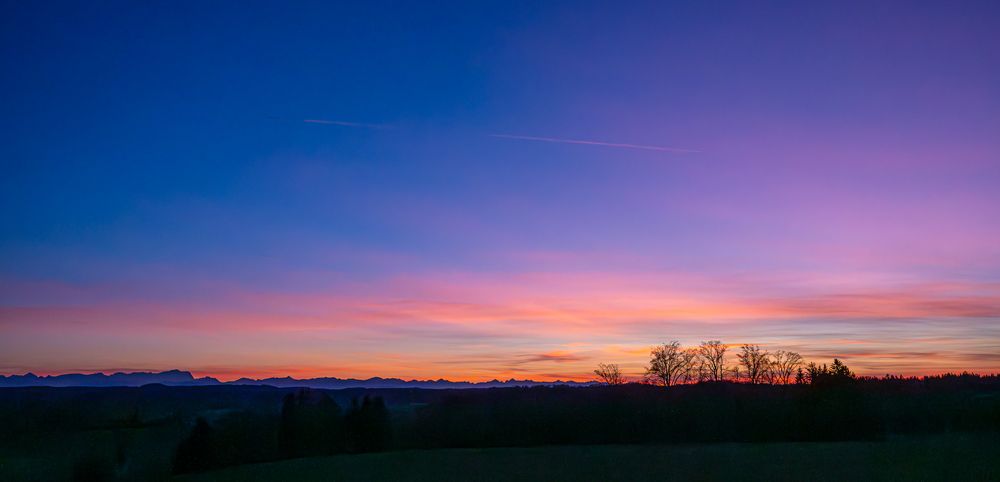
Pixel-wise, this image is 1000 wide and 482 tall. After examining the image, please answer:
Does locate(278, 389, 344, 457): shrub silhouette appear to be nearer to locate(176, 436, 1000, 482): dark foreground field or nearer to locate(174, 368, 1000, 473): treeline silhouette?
locate(174, 368, 1000, 473): treeline silhouette

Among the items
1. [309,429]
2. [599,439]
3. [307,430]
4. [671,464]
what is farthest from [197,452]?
[671,464]

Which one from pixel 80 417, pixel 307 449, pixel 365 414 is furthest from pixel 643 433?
pixel 80 417

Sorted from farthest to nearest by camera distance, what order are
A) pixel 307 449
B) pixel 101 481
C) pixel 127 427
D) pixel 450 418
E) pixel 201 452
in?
pixel 127 427, pixel 450 418, pixel 307 449, pixel 201 452, pixel 101 481

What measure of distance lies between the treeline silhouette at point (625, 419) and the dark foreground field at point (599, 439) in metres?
0.12

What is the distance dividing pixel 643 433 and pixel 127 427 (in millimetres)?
71862

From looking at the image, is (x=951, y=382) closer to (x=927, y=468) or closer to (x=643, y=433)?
(x=643, y=433)

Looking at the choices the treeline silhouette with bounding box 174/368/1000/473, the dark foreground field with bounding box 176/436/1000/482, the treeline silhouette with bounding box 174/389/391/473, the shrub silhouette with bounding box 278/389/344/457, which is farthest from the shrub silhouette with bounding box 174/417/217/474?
the shrub silhouette with bounding box 278/389/344/457

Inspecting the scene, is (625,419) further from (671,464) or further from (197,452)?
(197,452)

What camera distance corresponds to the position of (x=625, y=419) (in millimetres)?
63625

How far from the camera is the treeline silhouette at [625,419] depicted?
54781 mm

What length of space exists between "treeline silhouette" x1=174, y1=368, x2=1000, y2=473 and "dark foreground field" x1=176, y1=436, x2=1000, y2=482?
16.0 ft

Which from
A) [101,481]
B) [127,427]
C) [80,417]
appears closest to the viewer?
[101,481]

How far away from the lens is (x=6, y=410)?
113 metres

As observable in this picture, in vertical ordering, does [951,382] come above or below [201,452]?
above
